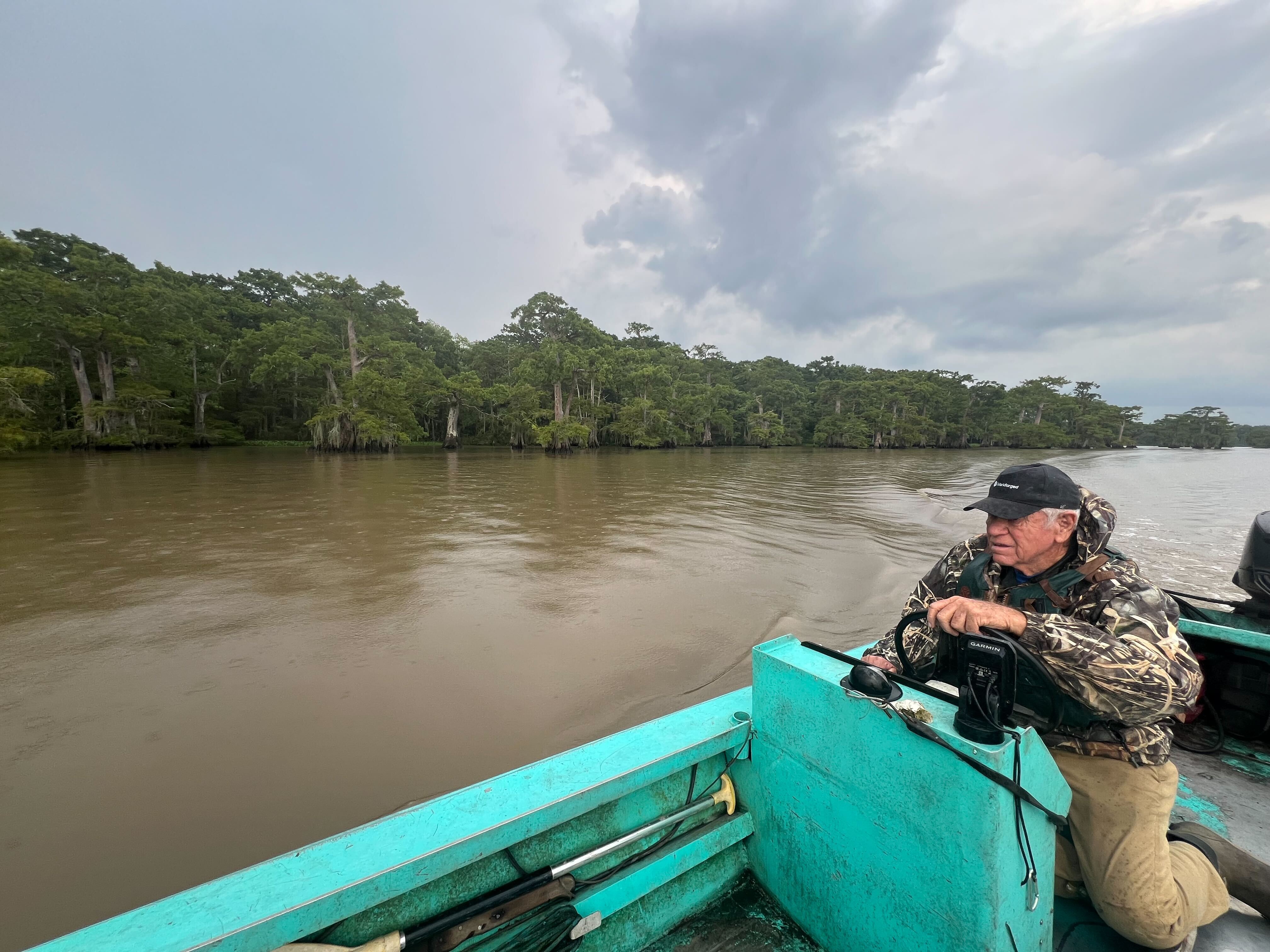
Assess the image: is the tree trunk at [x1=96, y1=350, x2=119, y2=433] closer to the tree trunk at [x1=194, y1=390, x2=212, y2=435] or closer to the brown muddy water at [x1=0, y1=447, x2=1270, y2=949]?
the tree trunk at [x1=194, y1=390, x2=212, y2=435]

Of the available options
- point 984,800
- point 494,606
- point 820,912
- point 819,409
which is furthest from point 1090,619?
point 819,409

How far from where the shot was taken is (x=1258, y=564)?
2.46m

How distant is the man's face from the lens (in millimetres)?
1473

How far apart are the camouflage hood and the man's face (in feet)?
0.11

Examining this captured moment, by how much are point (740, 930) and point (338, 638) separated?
12.1 ft

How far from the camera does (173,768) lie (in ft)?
8.42

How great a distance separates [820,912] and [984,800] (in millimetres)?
763

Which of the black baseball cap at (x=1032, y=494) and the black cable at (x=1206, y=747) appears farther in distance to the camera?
the black cable at (x=1206, y=747)

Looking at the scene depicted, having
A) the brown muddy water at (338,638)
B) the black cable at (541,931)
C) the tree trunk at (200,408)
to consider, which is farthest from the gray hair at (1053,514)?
the tree trunk at (200,408)

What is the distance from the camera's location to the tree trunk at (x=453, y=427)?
31375mm

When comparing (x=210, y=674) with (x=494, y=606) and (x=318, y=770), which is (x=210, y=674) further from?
(x=494, y=606)

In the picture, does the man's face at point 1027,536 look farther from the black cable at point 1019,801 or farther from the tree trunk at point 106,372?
the tree trunk at point 106,372

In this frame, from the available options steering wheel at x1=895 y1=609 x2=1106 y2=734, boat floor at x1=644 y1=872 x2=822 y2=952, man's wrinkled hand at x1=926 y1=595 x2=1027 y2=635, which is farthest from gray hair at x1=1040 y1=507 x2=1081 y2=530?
boat floor at x1=644 y1=872 x2=822 y2=952

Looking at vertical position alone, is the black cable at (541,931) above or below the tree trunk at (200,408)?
below
